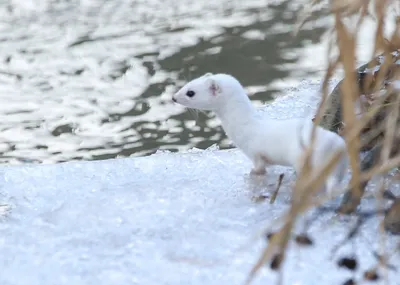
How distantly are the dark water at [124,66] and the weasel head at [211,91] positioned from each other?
766 millimetres

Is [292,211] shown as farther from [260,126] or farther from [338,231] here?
[260,126]

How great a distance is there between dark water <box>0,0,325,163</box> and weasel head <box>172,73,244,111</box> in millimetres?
766

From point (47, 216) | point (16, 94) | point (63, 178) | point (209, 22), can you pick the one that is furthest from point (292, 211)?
point (209, 22)

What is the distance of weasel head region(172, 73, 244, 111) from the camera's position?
148cm

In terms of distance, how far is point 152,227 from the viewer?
1257mm

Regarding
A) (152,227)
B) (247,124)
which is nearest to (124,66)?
(247,124)

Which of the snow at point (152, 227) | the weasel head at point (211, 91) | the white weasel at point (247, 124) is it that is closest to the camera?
the snow at point (152, 227)

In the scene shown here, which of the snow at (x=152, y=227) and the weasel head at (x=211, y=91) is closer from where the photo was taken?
the snow at (x=152, y=227)

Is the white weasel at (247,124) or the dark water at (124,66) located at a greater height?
the white weasel at (247,124)

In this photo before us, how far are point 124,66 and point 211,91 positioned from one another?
161 centimetres

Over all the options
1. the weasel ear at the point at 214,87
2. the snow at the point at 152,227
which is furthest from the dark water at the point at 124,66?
the weasel ear at the point at 214,87

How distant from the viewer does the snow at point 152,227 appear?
1.09 m

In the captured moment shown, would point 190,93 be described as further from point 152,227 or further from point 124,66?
point 124,66

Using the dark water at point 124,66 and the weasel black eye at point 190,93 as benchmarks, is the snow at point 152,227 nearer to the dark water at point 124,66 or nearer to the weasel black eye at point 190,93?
the weasel black eye at point 190,93
